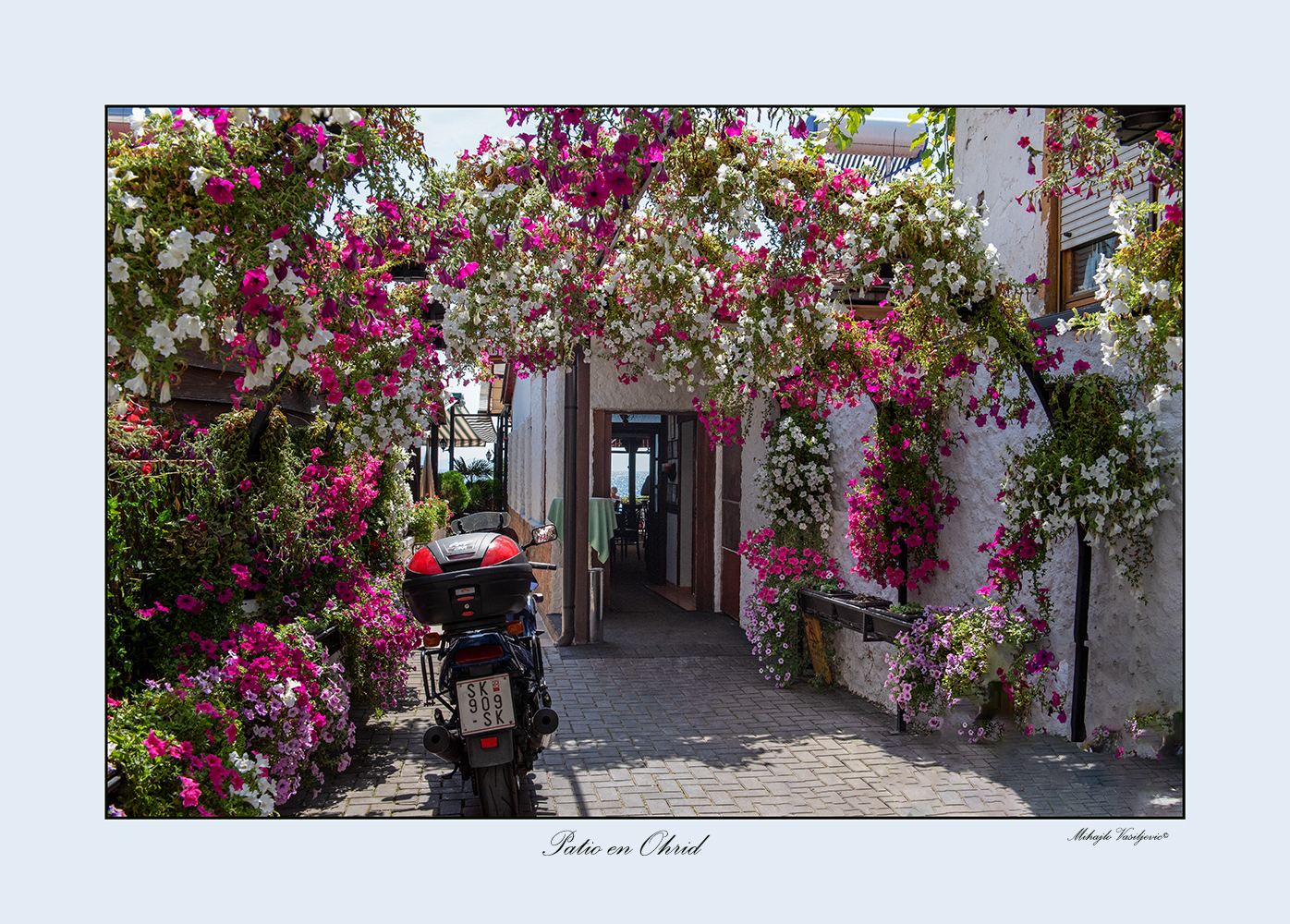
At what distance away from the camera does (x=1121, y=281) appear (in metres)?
3.11

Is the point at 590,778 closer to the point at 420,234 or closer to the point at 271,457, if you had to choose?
the point at 271,457

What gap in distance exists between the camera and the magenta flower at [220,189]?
2.19 metres

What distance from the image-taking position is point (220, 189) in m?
2.20

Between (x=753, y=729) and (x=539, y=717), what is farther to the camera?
(x=753, y=729)

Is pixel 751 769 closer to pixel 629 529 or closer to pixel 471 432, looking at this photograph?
pixel 629 529

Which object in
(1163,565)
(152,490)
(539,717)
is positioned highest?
(152,490)

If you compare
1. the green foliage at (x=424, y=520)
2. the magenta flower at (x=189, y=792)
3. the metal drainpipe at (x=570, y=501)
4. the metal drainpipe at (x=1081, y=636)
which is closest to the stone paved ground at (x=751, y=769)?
the metal drainpipe at (x=1081, y=636)

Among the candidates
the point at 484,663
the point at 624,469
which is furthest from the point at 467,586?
the point at 624,469

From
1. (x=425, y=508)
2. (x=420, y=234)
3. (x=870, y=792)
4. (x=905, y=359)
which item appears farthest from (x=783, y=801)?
(x=425, y=508)

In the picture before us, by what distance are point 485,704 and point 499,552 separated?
598 millimetres

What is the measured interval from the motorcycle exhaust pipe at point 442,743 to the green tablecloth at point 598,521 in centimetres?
442

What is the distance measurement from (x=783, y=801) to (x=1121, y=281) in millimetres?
2549

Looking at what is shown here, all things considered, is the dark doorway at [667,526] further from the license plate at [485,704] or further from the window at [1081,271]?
the license plate at [485,704]

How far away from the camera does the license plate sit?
3271mm
